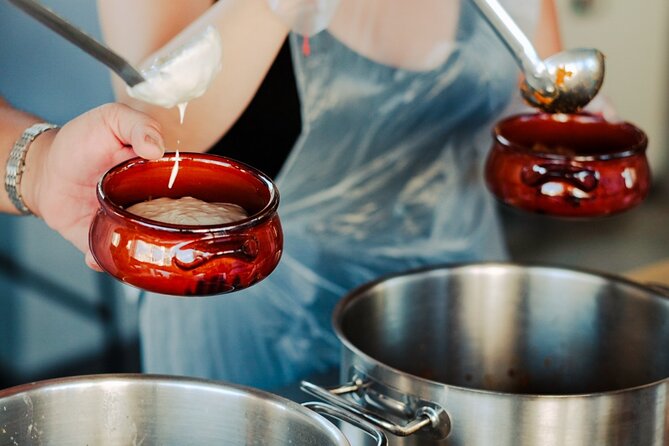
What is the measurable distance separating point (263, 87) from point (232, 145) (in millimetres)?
82

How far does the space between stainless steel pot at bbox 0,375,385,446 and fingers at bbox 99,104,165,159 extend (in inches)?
7.0

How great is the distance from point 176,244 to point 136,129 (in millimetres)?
134

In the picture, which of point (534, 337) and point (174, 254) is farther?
point (534, 337)

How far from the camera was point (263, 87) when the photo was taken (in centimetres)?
118

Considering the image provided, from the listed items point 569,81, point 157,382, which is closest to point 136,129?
point 157,382

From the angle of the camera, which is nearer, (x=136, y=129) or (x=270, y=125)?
(x=136, y=129)

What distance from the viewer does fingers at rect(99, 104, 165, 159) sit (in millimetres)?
792

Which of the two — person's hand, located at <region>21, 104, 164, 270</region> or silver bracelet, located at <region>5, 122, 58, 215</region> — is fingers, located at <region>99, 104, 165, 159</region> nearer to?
person's hand, located at <region>21, 104, 164, 270</region>

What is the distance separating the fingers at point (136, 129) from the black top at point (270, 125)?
332 mm

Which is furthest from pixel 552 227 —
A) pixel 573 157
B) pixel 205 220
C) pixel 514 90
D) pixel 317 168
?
pixel 205 220

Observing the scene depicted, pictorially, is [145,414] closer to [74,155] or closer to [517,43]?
[74,155]

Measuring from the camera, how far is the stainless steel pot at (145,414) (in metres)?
0.74

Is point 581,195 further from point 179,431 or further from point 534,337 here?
point 179,431

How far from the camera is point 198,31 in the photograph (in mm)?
1040
